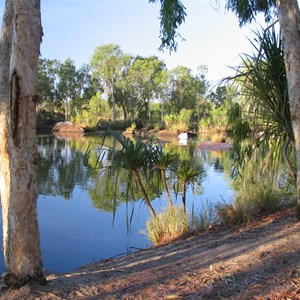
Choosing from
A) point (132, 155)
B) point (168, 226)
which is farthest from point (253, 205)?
point (132, 155)

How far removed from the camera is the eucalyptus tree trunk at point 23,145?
3.41 meters

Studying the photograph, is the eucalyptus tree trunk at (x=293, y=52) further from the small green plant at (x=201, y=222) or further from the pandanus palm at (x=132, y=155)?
the pandanus palm at (x=132, y=155)

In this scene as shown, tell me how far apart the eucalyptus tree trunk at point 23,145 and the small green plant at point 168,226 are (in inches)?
144

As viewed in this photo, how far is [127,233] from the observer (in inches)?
327

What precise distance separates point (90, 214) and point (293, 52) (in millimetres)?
6919

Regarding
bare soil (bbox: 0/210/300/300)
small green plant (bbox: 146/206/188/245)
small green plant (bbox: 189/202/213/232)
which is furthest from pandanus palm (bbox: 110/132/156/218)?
bare soil (bbox: 0/210/300/300)

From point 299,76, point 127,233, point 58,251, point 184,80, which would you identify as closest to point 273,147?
point 299,76

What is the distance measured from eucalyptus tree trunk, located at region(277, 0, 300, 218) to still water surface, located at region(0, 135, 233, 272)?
9.25 feet

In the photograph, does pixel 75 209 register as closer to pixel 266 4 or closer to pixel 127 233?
pixel 127 233

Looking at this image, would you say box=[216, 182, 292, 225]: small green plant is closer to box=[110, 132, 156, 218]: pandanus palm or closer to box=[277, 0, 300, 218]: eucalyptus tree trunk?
box=[277, 0, 300, 218]: eucalyptus tree trunk

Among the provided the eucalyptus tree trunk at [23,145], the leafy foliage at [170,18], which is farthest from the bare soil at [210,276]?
the leafy foliage at [170,18]

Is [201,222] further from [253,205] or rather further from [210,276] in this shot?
[210,276]

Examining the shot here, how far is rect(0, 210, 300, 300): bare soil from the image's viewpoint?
309 cm

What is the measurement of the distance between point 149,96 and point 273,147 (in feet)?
177
